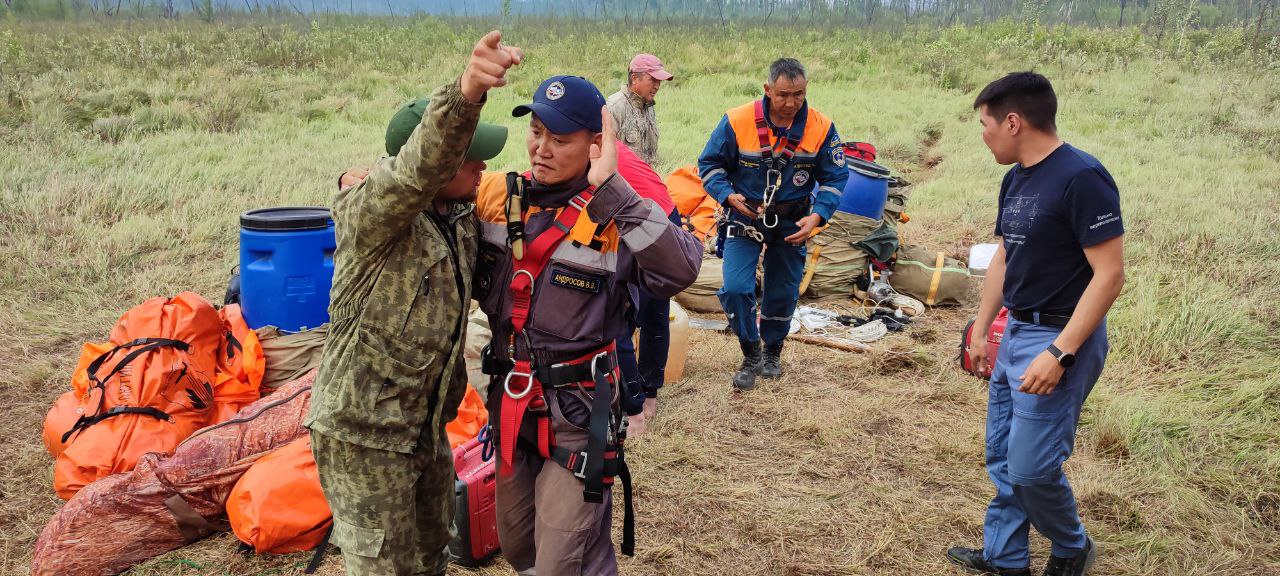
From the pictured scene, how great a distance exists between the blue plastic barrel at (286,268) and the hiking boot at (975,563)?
3521 mm

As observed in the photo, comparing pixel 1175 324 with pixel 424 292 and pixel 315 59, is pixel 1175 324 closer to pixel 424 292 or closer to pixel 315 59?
pixel 424 292

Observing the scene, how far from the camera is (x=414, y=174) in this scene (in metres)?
1.98

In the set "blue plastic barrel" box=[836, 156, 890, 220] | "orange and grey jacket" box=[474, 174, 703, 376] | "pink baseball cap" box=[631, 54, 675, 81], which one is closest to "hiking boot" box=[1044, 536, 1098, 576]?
"orange and grey jacket" box=[474, 174, 703, 376]

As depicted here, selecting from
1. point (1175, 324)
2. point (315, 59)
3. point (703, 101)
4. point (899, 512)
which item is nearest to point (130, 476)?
point (899, 512)

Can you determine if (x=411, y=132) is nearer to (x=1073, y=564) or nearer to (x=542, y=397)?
(x=542, y=397)

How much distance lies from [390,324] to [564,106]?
2.56 feet

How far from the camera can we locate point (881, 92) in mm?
16984

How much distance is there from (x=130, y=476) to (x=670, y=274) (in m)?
2.72

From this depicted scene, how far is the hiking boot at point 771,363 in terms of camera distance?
5.72 metres

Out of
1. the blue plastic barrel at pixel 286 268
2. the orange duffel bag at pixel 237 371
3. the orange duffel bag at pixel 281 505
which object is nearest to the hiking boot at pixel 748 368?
the orange duffel bag at pixel 281 505

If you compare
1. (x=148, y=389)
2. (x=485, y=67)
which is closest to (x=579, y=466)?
(x=485, y=67)

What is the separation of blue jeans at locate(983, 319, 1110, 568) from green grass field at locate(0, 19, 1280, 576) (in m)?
0.60

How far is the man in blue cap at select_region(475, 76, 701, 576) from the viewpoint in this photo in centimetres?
237

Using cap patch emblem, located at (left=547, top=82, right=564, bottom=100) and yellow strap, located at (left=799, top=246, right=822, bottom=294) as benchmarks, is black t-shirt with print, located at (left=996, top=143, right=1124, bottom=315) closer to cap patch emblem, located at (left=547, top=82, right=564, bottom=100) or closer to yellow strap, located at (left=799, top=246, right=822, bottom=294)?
cap patch emblem, located at (left=547, top=82, right=564, bottom=100)
